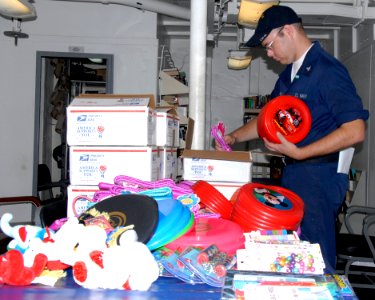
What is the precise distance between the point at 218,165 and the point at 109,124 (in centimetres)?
78

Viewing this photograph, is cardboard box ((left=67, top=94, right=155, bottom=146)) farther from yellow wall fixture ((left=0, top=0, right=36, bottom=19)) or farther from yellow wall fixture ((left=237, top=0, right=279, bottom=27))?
yellow wall fixture ((left=0, top=0, right=36, bottom=19))

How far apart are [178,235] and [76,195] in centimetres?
81

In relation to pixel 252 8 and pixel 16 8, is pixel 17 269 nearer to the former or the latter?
pixel 252 8

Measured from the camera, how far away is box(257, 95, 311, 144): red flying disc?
1.83 meters

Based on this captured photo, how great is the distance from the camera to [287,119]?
184 centimetres

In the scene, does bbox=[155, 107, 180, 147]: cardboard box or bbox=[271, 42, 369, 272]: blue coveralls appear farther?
bbox=[155, 107, 180, 147]: cardboard box

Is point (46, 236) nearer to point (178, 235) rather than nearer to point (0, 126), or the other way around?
point (178, 235)

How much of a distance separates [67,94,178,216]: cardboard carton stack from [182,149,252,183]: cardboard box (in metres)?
0.54

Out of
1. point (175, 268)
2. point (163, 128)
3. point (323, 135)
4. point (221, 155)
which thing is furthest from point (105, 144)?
point (323, 135)

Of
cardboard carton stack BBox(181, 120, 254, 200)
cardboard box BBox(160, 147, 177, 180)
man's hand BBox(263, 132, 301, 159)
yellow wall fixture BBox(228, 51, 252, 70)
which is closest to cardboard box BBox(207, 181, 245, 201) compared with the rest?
cardboard carton stack BBox(181, 120, 254, 200)

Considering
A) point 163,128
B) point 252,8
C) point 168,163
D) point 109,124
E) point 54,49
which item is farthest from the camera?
point 54,49

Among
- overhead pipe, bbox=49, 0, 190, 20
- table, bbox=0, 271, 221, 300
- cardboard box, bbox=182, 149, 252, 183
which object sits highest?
overhead pipe, bbox=49, 0, 190, 20

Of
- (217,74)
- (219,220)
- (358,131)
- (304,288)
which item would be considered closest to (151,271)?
(304,288)

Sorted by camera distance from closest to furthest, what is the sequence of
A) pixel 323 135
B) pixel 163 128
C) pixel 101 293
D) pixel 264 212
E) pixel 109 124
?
1. pixel 101 293
2. pixel 264 212
3. pixel 109 124
4. pixel 323 135
5. pixel 163 128
